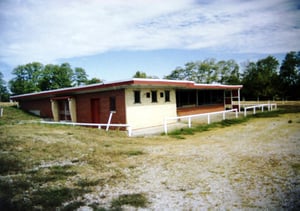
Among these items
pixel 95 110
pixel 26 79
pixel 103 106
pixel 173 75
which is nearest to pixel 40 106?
pixel 95 110

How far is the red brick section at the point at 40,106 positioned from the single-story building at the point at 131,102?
0.73ft

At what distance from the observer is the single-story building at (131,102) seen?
42.7ft

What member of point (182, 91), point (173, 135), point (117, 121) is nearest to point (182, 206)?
point (173, 135)

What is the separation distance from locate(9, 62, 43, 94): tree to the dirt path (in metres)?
53.0

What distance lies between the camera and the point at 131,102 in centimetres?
1313

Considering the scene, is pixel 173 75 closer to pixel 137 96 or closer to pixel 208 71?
pixel 208 71

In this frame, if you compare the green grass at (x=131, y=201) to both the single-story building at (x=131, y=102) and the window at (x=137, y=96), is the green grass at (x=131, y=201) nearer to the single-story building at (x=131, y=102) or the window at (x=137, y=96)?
the single-story building at (x=131, y=102)

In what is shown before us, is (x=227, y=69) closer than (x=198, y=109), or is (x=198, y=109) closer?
(x=198, y=109)

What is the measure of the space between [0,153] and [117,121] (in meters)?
6.96

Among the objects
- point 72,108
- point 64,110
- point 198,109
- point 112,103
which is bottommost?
point 198,109

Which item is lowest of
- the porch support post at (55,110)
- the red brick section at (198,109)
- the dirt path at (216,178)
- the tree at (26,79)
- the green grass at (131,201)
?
the dirt path at (216,178)

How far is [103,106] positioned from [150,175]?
990cm

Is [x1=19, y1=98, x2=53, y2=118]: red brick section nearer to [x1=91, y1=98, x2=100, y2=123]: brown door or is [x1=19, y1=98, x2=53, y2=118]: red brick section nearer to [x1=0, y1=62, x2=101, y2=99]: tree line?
[x1=91, y1=98, x2=100, y2=123]: brown door

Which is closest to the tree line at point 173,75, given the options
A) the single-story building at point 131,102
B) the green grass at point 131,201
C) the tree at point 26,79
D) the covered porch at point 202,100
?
the tree at point 26,79
